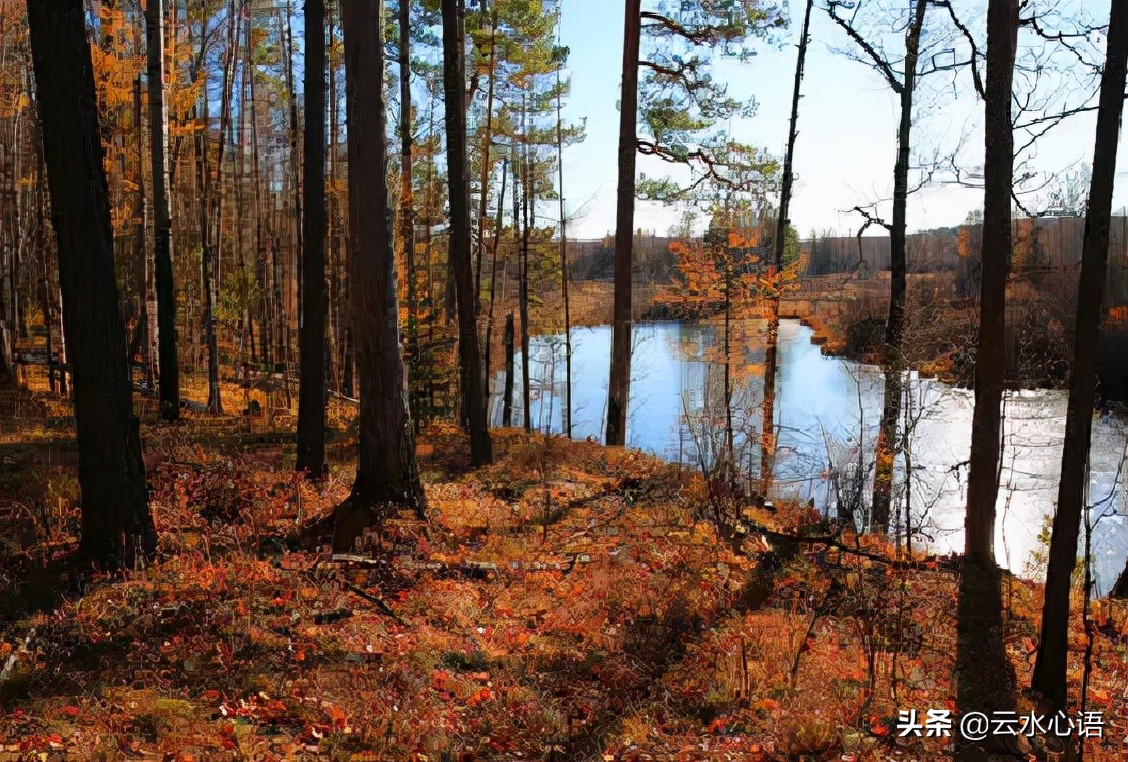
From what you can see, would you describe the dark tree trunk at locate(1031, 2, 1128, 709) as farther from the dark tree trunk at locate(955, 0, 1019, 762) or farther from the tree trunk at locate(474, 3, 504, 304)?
the tree trunk at locate(474, 3, 504, 304)

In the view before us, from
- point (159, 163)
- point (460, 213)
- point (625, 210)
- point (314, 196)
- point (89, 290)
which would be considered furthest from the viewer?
point (625, 210)

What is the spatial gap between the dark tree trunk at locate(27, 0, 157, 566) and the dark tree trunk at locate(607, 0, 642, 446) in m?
9.21

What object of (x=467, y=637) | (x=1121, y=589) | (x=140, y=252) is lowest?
(x=1121, y=589)

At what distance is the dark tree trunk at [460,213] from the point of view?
10742mm

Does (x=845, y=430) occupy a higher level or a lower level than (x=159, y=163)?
lower

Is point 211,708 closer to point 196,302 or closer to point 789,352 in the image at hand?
point 196,302

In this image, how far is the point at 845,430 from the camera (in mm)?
14320

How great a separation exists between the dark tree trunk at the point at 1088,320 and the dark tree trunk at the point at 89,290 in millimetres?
6525

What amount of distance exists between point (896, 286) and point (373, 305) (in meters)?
8.52

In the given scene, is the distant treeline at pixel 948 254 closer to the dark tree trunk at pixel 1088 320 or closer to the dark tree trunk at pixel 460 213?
the dark tree trunk at pixel 1088 320

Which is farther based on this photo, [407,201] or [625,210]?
[407,201]

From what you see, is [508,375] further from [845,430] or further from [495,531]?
[495,531]

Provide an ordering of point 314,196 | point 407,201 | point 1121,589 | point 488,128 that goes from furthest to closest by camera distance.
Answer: point 488,128, point 407,201, point 1121,589, point 314,196

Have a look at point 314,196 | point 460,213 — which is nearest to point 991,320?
point 460,213
